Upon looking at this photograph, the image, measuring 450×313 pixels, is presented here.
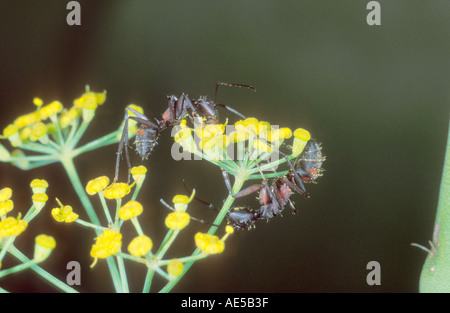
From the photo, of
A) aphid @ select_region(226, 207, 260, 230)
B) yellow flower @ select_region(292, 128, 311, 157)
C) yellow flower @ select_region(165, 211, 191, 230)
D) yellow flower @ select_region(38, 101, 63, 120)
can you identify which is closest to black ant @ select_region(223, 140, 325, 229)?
aphid @ select_region(226, 207, 260, 230)

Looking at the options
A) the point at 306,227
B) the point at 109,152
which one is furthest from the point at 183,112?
the point at 306,227

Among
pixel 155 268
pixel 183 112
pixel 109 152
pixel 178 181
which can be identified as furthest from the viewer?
pixel 178 181

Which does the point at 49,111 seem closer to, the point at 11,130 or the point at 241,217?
the point at 11,130

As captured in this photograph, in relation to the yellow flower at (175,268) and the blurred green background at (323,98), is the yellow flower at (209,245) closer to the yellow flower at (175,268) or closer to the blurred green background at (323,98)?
the yellow flower at (175,268)

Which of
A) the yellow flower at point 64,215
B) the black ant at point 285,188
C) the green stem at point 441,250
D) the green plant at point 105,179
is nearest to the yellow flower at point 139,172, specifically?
the green plant at point 105,179

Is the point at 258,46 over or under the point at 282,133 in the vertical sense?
over

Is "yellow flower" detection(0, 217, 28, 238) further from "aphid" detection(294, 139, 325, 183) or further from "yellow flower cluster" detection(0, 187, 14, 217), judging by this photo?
"aphid" detection(294, 139, 325, 183)
